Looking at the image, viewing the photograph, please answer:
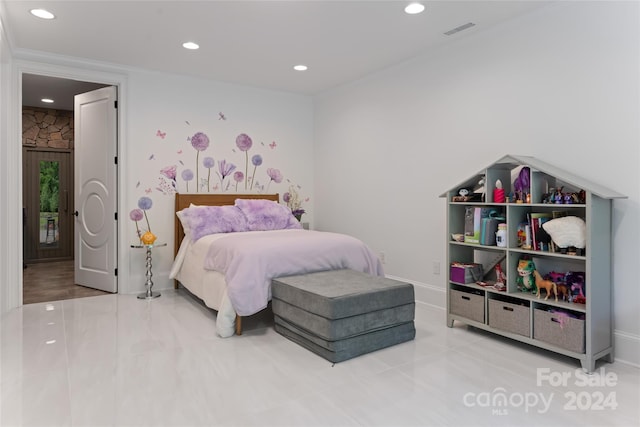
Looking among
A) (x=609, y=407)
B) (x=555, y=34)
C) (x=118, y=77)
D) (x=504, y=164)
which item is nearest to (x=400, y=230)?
(x=504, y=164)

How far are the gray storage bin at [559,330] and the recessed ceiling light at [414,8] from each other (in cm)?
229

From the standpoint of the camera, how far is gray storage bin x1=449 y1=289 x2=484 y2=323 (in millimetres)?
3166

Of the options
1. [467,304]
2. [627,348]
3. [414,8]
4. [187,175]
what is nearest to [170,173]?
→ [187,175]

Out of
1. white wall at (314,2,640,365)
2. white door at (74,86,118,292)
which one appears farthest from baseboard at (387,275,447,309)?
white door at (74,86,118,292)

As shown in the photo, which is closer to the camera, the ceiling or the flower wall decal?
the ceiling

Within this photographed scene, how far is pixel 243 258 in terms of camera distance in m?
3.28

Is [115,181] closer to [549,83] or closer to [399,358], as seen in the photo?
[399,358]

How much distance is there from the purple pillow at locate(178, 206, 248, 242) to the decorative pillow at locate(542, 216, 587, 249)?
296 cm

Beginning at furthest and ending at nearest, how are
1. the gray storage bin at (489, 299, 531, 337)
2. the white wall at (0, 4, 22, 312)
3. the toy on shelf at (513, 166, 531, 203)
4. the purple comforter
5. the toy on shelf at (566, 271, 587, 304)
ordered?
the white wall at (0, 4, 22, 312)
the purple comforter
the toy on shelf at (513, 166, 531, 203)
the gray storage bin at (489, 299, 531, 337)
the toy on shelf at (566, 271, 587, 304)

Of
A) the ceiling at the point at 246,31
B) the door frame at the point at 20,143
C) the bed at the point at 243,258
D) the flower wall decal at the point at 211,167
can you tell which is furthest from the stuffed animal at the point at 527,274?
the door frame at the point at 20,143

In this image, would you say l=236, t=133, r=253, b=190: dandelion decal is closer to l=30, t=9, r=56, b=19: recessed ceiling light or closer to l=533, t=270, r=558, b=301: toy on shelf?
l=30, t=9, r=56, b=19: recessed ceiling light

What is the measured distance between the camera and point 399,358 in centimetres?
276

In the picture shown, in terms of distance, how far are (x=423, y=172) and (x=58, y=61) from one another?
12.3ft

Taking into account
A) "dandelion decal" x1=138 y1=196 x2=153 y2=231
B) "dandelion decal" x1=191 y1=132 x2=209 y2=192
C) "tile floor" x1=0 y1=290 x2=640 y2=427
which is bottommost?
"tile floor" x1=0 y1=290 x2=640 y2=427
